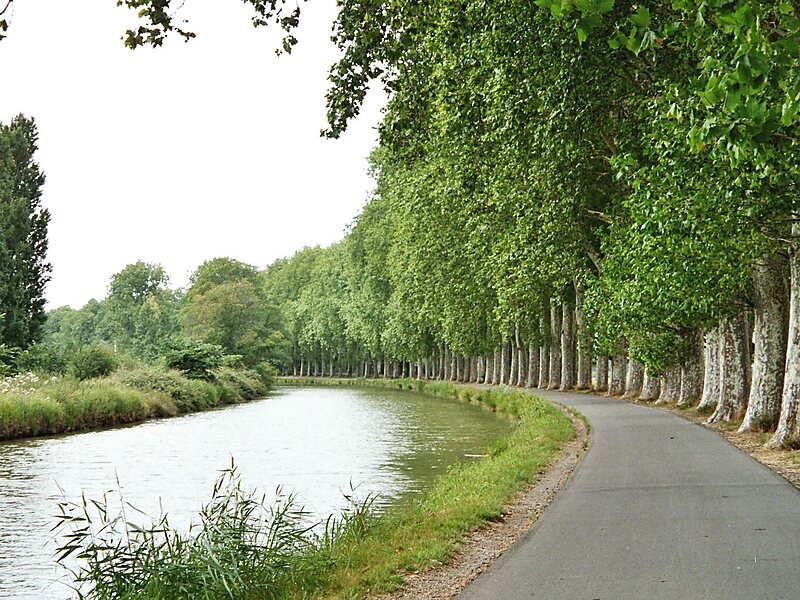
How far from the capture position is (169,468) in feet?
66.6

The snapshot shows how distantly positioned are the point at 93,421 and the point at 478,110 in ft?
61.4

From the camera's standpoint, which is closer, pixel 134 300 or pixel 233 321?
pixel 233 321

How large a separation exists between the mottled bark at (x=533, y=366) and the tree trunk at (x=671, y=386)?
18205mm

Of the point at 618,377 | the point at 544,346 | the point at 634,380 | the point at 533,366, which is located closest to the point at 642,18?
Result: the point at 634,380

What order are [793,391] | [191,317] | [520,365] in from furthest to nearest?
[191,317], [520,365], [793,391]

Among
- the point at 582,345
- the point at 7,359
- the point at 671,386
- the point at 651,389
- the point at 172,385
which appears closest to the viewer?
the point at 671,386

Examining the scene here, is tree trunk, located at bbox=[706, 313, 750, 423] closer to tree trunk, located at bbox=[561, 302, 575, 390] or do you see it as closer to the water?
the water

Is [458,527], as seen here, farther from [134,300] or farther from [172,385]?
[134,300]

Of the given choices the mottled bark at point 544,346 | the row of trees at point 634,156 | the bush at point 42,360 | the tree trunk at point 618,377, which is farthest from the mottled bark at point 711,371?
the bush at point 42,360

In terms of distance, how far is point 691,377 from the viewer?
29672 mm

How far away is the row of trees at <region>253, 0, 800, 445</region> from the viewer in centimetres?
798

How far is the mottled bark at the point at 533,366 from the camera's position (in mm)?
50500

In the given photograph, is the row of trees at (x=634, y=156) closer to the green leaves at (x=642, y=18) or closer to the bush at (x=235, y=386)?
the green leaves at (x=642, y=18)

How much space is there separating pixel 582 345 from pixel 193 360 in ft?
74.4
